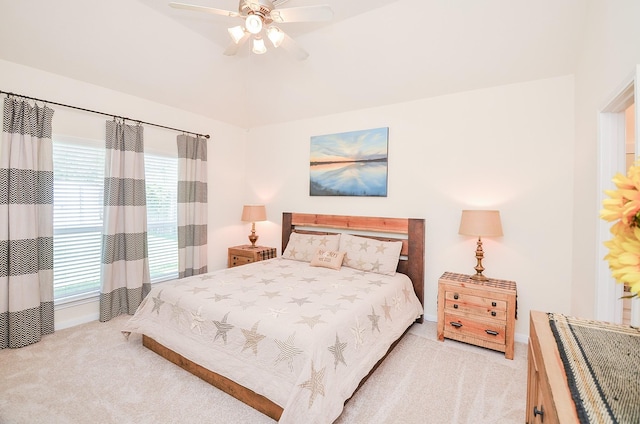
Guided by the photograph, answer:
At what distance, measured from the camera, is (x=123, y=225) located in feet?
11.0

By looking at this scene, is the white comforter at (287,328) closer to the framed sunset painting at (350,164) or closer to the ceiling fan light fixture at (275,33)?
the framed sunset painting at (350,164)

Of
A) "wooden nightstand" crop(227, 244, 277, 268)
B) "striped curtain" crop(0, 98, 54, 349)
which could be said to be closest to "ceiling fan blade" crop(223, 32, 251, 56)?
"striped curtain" crop(0, 98, 54, 349)

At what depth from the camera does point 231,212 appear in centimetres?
482

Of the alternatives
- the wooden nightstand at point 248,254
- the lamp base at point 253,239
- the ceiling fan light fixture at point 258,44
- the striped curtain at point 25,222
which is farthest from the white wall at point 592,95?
the striped curtain at point 25,222

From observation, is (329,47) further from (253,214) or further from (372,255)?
(253,214)

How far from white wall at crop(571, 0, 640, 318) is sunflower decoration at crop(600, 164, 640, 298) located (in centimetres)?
136

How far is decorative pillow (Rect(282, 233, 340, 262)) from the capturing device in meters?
3.65

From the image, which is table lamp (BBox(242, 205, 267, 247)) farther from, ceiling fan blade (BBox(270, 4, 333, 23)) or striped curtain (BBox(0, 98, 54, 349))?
ceiling fan blade (BBox(270, 4, 333, 23))

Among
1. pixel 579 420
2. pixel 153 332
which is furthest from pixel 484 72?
pixel 153 332

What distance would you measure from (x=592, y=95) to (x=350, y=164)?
7.85ft

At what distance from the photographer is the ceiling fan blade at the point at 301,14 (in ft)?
6.19

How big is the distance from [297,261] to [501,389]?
2375 millimetres

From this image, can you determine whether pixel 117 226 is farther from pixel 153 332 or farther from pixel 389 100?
pixel 389 100

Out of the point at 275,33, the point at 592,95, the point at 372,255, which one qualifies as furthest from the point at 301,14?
the point at 372,255
